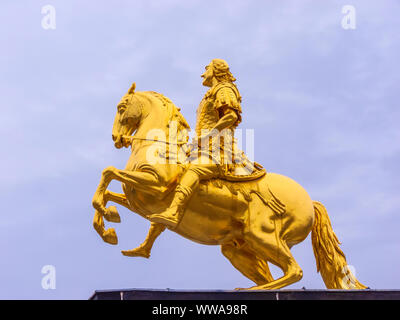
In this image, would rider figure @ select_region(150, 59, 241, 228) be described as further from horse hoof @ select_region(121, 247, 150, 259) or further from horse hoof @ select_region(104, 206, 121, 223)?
horse hoof @ select_region(121, 247, 150, 259)

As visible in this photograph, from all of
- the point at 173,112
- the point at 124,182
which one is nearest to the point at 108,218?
the point at 124,182

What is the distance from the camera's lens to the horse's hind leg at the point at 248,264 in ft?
31.8

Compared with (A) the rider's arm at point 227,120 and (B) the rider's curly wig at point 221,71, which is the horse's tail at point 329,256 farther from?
(B) the rider's curly wig at point 221,71

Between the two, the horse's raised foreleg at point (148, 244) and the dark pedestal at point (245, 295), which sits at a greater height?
the horse's raised foreleg at point (148, 244)

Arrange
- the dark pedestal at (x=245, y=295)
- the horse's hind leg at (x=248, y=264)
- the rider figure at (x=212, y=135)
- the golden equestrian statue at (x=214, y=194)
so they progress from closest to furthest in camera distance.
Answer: the dark pedestal at (x=245, y=295), the rider figure at (x=212, y=135), the golden equestrian statue at (x=214, y=194), the horse's hind leg at (x=248, y=264)

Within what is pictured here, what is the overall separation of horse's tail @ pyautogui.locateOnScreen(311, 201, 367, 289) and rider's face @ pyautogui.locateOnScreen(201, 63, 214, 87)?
2.20 metres

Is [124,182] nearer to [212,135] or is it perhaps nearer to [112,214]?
[112,214]

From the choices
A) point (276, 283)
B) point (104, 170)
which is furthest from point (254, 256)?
point (104, 170)

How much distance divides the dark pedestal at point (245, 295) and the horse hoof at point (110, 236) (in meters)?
1.24

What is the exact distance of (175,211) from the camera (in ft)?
29.1

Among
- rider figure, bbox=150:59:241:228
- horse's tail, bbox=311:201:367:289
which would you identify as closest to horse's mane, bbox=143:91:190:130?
rider figure, bbox=150:59:241:228

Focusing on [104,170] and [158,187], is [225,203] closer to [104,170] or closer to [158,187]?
[158,187]

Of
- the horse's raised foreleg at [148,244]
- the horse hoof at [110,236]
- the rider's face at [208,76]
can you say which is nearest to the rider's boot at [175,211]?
the horse hoof at [110,236]
